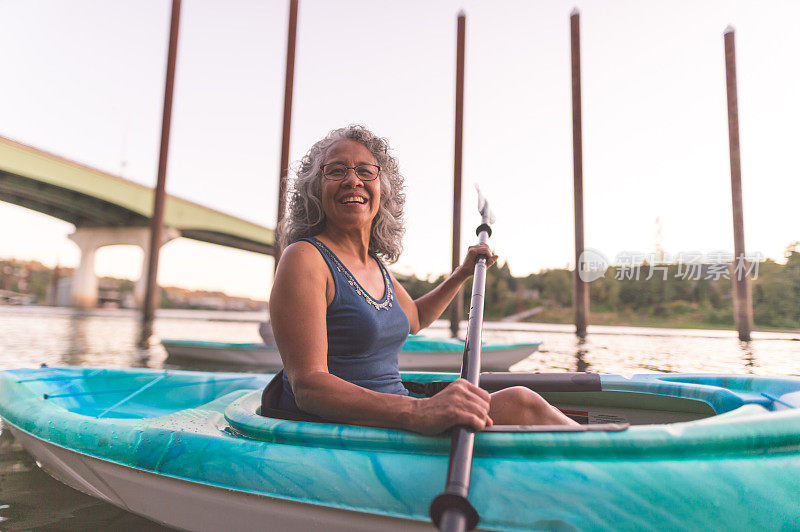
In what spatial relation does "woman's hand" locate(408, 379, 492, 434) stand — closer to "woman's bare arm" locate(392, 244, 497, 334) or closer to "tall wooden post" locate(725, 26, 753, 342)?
"woman's bare arm" locate(392, 244, 497, 334)

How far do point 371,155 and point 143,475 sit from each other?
3.85 feet

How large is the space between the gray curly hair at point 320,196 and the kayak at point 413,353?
414 centimetres

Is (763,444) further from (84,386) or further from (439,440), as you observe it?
(84,386)

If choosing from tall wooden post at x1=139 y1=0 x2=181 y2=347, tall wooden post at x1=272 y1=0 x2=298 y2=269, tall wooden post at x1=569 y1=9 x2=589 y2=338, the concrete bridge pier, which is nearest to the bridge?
the concrete bridge pier

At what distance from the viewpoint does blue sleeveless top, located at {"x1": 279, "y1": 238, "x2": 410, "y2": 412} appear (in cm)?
129

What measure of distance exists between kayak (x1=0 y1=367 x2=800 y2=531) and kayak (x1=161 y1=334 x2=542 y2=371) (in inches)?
166

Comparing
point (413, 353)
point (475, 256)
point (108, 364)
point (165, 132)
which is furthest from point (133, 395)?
point (165, 132)

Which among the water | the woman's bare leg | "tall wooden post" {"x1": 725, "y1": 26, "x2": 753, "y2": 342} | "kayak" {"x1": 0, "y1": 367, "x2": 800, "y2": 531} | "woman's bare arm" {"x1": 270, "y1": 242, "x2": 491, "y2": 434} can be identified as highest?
"tall wooden post" {"x1": 725, "y1": 26, "x2": 753, "y2": 342}

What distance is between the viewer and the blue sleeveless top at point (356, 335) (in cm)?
129

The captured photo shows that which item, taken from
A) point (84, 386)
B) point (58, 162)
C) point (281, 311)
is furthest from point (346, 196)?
point (58, 162)

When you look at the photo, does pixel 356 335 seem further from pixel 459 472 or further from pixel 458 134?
pixel 458 134

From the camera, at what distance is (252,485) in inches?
48.6

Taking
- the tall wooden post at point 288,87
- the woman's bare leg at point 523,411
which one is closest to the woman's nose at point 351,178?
the woman's bare leg at point 523,411

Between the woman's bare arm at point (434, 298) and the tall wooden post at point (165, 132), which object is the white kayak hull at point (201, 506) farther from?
the tall wooden post at point (165, 132)
